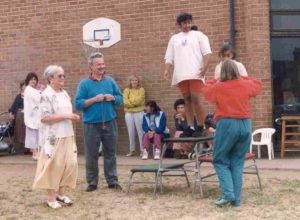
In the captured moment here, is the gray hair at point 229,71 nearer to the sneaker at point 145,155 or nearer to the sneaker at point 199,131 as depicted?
the sneaker at point 199,131

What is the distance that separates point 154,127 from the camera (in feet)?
42.0

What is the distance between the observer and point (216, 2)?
12531 mm

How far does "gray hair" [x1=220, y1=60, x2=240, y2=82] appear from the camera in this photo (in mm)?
7488

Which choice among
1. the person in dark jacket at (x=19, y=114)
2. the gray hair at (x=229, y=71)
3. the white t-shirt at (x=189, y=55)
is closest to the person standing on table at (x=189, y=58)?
the white t-shirt at (x=189, y=55)

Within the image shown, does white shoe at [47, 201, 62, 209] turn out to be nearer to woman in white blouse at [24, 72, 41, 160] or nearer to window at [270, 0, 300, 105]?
woman in white blouse at [24, 72, 41, 160]

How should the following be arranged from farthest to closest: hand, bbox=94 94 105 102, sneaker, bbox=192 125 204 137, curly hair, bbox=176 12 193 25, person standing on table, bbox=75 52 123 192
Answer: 1. sneaker, bbox=192 125 204 137
2. person standing on table, bbox=75 52 123 192
3. hand, bbox=94 94 105 102
4. curly hair, bbox=176 12 193 25

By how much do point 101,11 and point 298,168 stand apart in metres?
5.96

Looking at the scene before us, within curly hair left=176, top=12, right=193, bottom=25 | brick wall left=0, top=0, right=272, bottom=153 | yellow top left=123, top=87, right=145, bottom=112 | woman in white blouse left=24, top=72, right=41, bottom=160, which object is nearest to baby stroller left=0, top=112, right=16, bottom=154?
brick wall left=0, top=0, right=272, bottom=153

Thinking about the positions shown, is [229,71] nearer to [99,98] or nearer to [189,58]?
[189,58]

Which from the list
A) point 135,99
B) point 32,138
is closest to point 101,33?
point 135,99

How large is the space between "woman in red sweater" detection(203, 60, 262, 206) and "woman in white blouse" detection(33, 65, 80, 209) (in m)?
1.89

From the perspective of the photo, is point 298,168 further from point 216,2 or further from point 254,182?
point 216,2

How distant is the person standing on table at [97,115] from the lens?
28.3 ft

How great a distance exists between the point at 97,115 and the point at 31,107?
4418 millimetres
